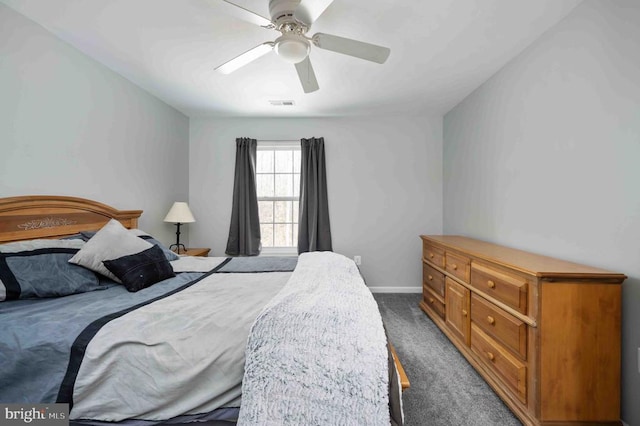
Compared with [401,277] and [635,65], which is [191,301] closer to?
[635,65]

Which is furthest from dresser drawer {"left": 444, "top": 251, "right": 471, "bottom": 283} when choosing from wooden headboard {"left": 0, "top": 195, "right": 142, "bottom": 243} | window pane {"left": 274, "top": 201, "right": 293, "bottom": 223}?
wooden headboard {"left": 0, "top": 195, "right": 142, "bottom": 243}

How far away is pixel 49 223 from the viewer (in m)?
1.93

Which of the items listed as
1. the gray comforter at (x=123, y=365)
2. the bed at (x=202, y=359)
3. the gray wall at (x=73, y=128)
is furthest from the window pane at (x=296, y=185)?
the gray comforter at (x=123, y=365)

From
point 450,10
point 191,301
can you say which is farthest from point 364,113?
point 191,301

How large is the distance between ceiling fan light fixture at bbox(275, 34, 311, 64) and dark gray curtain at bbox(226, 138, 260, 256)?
2.17 meters

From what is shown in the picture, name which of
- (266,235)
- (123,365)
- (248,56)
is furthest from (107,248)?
(266,235)

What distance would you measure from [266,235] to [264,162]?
1083mm

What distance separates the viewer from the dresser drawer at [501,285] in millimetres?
1552

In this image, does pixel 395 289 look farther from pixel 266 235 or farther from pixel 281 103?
pixel 281 103

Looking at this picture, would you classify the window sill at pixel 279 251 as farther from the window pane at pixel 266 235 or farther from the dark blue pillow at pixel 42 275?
the dark blue pillow at pixel 42 275

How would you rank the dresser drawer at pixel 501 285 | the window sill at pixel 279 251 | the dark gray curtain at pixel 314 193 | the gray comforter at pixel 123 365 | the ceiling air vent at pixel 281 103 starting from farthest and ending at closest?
the window sill at pixel 279 251 → the dark gray curtain at pixel 314 193 → the ceiling air vent at pixel 281 103 → the dresser drawer at pixel 501 285 → the gray comforter at pixel 123 365

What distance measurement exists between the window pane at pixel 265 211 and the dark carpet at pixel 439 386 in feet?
7.18

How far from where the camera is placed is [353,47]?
5.53 feet

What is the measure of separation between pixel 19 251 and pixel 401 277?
3724 millimetres
